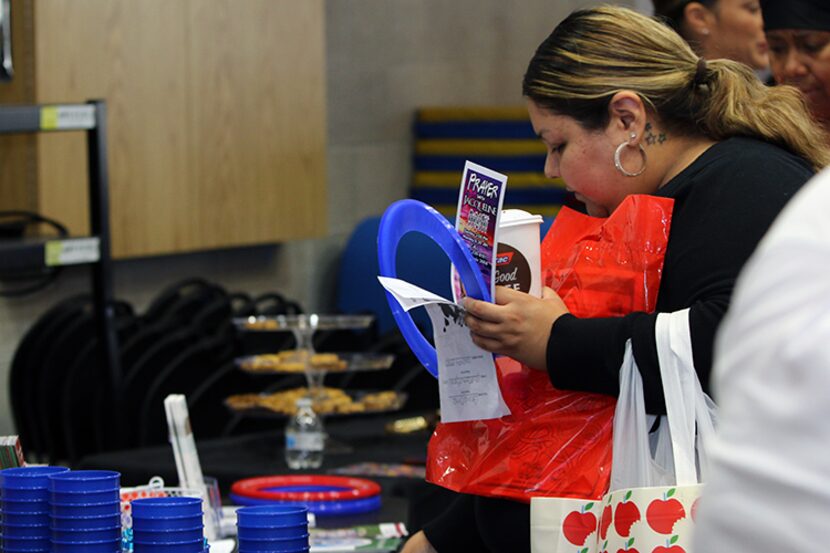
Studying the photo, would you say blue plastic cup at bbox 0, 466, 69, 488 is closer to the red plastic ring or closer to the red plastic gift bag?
the red plastic gift bag

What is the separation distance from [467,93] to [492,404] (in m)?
5.71

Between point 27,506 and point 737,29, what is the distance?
7.85 ft

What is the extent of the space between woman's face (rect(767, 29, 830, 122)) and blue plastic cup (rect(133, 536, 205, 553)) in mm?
1670

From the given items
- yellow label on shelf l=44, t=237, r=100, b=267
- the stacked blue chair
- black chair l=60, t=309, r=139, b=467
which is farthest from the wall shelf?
the stacked blue chair

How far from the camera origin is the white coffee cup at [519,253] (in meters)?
1.89

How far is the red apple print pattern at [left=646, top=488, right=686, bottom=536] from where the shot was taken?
1.67m

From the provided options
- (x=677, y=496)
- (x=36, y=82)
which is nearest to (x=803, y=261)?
(x=677, y=496)

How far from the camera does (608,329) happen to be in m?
1.81

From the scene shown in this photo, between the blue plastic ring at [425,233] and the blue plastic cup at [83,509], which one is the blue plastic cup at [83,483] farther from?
the blue plastic ring at [425,233]

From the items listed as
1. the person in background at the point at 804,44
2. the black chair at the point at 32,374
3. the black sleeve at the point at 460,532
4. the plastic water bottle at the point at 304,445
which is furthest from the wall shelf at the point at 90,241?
the black sleeve at the point at 460,532

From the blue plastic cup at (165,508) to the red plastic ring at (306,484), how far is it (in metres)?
1.12

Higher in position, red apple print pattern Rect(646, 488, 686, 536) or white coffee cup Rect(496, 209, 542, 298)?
white coffee cup Rect(496, 209, 542, 298)

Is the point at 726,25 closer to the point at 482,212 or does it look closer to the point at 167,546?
the point at 482,212

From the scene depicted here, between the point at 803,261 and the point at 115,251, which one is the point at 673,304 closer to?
the point at 803,261
